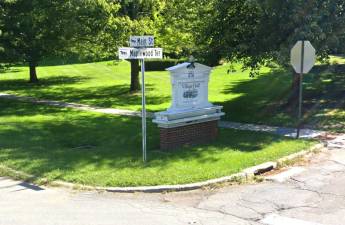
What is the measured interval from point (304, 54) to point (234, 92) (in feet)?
35.7

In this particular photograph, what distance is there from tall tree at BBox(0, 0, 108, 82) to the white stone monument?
880 cm

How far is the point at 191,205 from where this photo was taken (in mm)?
8289

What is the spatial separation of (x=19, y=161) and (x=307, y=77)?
19.5m

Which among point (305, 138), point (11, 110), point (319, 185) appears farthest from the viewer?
point (11, 110)

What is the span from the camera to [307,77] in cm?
2748

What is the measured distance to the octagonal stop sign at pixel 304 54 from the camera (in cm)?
1291

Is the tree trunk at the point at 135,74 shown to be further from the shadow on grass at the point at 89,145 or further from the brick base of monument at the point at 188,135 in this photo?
the brick base of monument at the point at 188,135

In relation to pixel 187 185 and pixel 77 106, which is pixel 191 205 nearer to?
pixel 187 185

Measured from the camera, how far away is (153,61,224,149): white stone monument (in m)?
12.0

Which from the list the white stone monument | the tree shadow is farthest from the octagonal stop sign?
the tree shadow

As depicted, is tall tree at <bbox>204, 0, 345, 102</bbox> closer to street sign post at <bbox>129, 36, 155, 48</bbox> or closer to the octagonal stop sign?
the octagonal stop sign

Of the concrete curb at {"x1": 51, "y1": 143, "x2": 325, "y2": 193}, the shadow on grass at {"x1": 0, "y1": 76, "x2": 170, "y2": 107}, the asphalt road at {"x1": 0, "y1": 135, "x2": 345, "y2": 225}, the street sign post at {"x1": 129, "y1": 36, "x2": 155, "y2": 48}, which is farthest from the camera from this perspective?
the shadow on grass at {"x1": 0, "y1": 76, "x2": 170, "y2": 107}

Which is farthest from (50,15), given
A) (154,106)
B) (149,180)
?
(149,180)

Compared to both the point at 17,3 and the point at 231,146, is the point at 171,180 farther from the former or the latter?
the point at 17,3
